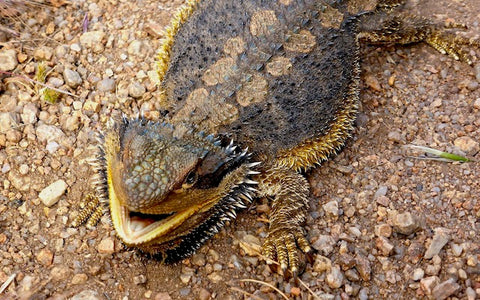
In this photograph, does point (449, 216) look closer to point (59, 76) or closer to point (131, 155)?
point (131, 155)

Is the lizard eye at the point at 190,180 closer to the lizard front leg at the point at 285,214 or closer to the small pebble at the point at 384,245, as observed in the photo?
the lizard front leg at the point at 285,214

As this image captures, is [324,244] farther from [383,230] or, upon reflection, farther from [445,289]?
[445,289]

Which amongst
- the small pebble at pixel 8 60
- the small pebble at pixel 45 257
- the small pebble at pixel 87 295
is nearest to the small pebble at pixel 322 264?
the small pebble at pixel 87 295

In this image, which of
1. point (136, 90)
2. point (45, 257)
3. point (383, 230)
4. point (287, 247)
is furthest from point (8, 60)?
point (383, 230)

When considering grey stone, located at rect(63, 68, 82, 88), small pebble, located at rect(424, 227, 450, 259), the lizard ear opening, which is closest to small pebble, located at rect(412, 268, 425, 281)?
small pebble, located at rect(424, 227, 450, 259)

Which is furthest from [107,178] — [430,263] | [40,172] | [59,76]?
[430,263]
